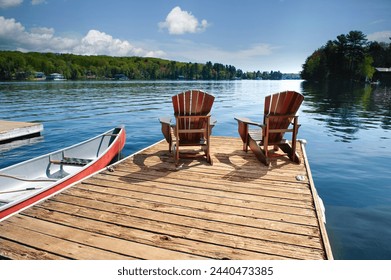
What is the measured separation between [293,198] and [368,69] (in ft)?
239

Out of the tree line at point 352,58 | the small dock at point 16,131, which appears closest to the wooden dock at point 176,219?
the small dock at point 16,131

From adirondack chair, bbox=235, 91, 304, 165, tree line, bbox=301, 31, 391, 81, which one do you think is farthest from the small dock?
tree line, bbox=301, 31, 391, 81

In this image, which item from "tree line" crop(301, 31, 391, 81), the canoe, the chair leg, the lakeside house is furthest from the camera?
the lakeside house

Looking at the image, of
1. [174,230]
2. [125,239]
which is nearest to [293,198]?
[174,230]

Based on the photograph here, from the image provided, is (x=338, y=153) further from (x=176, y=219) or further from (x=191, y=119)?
(x=176, y=219)

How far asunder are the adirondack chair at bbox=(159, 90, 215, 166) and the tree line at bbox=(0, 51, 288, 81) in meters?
106

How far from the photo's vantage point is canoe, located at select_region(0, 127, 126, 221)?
3.19 meters

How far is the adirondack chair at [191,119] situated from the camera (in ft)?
14.0

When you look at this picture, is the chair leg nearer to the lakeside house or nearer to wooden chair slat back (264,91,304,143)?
wooden chair slat back (264,91,304,143)

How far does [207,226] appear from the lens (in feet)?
8.44

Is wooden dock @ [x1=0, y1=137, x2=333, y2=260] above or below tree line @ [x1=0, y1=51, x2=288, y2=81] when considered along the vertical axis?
below

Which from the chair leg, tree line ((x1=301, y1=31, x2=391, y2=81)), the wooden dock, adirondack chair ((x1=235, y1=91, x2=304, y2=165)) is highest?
tree line ((x1=301, y1=31, x2=391, y2=81))

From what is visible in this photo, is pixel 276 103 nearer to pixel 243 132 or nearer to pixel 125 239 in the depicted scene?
pixel 243 132
